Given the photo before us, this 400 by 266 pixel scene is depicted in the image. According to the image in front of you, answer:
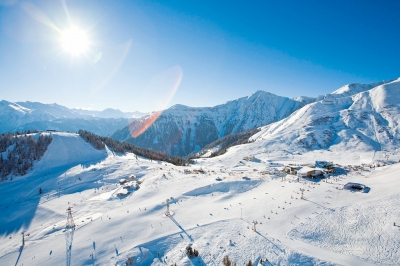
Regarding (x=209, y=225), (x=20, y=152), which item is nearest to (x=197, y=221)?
(x=209, y=225)

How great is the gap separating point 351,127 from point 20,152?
117 meters

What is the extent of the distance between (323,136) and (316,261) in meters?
89.3

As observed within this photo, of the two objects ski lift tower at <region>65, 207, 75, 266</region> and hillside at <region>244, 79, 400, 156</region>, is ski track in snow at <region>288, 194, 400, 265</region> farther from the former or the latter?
hillside at <region>244, 79, 400, 156</region>

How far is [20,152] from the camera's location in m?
39.4

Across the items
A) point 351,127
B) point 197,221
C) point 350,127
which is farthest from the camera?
point 350,127

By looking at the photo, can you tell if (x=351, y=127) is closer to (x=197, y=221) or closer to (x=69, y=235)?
(x=197, y=221)

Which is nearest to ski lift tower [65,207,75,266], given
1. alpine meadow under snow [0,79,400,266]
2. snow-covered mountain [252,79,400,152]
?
alpine meadow under snow [0,79,400,266]

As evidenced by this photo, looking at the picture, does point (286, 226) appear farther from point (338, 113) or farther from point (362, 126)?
point (338, 113)

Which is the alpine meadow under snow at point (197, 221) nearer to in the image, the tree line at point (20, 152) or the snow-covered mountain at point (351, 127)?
the tree line at point (20, 152)

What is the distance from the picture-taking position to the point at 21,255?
12.4 m

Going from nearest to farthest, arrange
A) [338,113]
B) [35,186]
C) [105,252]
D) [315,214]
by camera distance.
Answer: [105,252]
[315,214]
[35,186]
[338,113]

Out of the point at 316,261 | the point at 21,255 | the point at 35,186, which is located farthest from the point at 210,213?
the point at 35,186

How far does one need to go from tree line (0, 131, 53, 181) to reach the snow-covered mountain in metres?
75.2

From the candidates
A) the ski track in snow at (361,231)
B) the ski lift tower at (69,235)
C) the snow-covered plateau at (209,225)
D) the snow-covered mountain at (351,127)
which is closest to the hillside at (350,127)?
the snow-covered mountain at (351,127)
